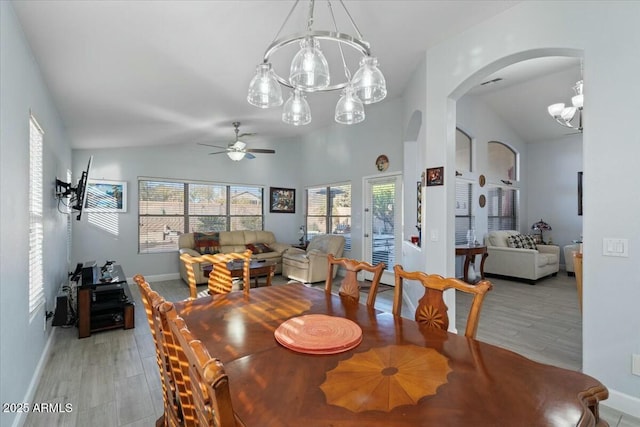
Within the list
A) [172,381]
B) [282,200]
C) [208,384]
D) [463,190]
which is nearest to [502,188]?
[463,190]

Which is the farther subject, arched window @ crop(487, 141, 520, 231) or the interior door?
arched window @ crop(487, 141, 520, 231)

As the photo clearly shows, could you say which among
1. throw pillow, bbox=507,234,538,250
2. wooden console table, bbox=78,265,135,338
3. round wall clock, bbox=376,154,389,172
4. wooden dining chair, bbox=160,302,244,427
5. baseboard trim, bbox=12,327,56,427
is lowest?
baseboard trim, bbox=12,327,56,427

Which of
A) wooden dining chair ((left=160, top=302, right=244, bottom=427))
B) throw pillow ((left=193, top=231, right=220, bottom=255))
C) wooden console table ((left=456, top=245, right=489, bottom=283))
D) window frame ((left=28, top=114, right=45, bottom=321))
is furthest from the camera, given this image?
throw pillow ((left=193, top=231, right=220, bottom=255))

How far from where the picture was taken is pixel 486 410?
88 cm

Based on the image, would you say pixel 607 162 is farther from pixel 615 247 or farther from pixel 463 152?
pixel 463 152

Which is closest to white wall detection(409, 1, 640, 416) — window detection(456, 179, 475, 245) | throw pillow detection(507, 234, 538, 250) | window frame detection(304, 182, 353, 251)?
window detection(456, 179, 475, 245)

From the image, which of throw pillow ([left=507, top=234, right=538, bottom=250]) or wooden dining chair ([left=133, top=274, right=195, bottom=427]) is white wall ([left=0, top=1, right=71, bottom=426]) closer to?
wooden dining chair ([left=133, top=274, right=195, bottom=427])

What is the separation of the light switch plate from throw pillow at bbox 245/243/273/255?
5.50m

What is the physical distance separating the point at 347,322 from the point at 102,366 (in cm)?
246

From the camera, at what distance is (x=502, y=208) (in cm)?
730

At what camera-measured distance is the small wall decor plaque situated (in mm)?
3139

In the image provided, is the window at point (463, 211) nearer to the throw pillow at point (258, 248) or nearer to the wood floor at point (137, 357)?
the wood floor at point (137, 357)

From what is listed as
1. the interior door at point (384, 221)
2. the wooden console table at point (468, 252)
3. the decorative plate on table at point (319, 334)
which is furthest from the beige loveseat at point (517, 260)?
the decorative plate on table at point (319, 334)

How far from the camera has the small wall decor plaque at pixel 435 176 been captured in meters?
3.14
